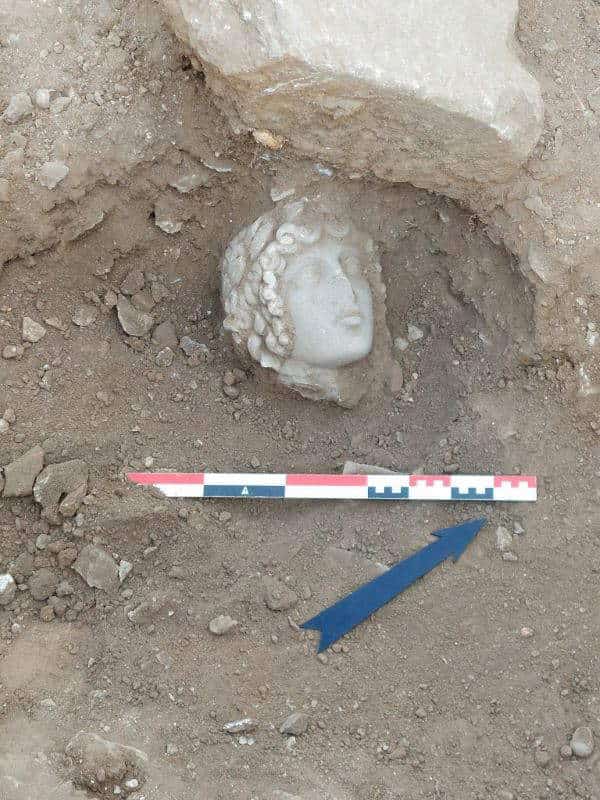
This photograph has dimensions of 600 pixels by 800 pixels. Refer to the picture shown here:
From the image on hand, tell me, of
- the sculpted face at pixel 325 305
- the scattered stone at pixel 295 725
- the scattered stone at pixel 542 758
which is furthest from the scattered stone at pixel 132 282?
the scattered stone at pixel 542 758

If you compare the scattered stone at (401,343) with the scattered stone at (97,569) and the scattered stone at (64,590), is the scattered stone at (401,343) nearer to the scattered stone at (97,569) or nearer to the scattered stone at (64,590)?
the scattered stone at (97,569)

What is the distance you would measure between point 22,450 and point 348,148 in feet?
4.99

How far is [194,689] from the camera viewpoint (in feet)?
8.30

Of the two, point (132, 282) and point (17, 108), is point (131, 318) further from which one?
point (17, 108)

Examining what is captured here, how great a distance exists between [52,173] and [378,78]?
1100mm

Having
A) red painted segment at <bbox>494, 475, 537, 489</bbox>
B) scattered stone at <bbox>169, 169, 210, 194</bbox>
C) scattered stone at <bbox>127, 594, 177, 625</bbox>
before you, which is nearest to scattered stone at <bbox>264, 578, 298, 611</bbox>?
scattered stone at <bbox>127, 594, 177, 625</bbox>

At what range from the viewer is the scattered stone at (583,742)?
2465 millimetres

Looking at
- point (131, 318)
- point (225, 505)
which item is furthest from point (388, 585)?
point (131, 318)

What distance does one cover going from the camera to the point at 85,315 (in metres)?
2.94

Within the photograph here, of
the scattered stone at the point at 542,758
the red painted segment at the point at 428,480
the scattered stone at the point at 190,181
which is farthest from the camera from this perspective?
the red painted segment at the point at 428,480

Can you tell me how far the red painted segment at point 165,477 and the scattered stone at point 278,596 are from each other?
18.6 inches

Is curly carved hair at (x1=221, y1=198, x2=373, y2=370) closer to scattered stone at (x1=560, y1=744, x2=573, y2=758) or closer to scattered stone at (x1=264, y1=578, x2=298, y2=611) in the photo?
scattered stone at (x1=264, y1=578, x2=298, y2=611)

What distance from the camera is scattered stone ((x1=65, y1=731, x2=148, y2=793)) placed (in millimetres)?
2311

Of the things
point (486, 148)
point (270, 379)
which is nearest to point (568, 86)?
point (486, 148)
